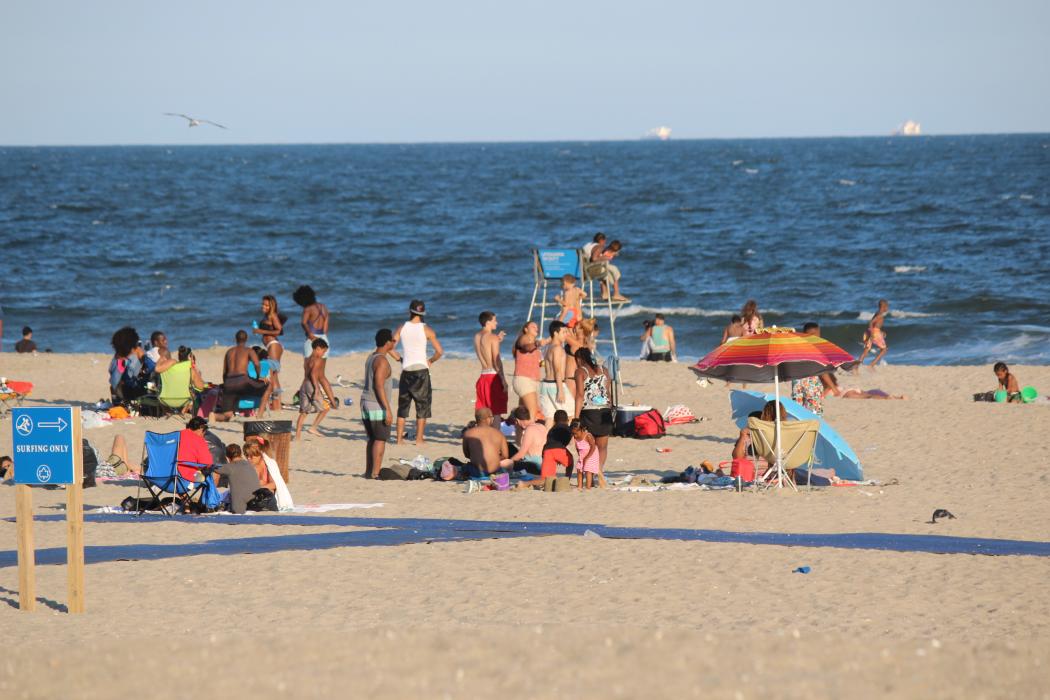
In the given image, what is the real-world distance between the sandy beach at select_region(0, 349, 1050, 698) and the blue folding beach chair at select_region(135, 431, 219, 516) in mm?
396

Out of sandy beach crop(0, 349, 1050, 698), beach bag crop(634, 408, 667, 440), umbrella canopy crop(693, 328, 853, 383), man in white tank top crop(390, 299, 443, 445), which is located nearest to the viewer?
sandy beach crop(0, 349, 1050, 698)

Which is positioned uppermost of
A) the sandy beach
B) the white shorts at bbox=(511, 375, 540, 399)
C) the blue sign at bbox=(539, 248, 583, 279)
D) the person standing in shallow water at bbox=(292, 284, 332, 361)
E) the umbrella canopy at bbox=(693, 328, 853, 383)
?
the blue sign at bbox=(539, 248, 583, 279)

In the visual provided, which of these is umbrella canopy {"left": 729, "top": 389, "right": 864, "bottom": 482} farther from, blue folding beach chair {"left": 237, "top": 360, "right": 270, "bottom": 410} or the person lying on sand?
blue folding beach chair {"left": 237, "top": 360, "right": 270, "bottom": 410}

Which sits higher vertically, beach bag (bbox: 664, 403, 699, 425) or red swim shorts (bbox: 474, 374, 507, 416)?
red swim shorts (bbox: 474, 374, 507, 416)

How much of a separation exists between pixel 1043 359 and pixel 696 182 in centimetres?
6359

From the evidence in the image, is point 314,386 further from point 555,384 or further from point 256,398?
point 555,384

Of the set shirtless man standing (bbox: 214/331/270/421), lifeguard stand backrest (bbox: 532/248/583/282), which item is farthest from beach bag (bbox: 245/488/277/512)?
lifeguard stand backrest (bbox: 532/248/583/282)

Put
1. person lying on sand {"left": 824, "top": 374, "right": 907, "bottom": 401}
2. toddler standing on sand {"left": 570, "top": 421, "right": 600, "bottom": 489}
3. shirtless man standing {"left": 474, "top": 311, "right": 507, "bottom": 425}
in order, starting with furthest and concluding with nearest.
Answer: person lying on sand {"left": 824, "top": 374, "right": 907, "bottom": 401} → shirtless man standing {"left": 474, "top": 311, "right": 507, "bottom": 425} → toddler standing on sand {"left": 570, "top": 421, "right": 600, "bottom": 489}

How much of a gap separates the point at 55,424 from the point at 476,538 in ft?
10.8

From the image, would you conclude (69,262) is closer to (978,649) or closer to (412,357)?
(412,357)

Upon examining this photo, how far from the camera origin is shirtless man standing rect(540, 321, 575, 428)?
12.5 meters

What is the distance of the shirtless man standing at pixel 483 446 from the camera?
11953mm

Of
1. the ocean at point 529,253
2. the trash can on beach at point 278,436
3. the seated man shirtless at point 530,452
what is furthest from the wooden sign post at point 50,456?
the ocean at point 529,253

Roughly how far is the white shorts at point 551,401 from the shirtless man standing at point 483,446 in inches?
28.0
